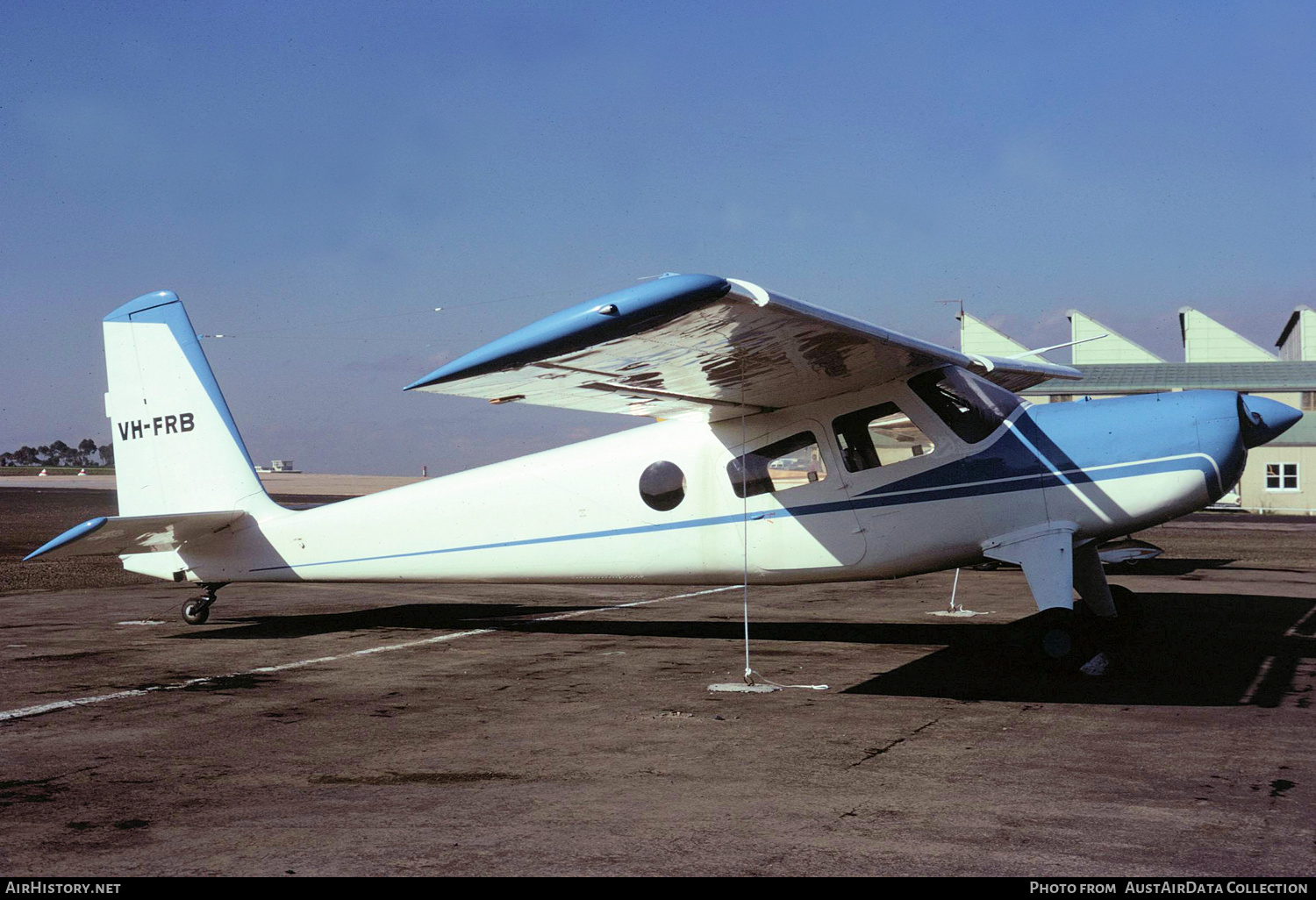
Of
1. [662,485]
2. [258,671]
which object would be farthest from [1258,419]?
[258,671]

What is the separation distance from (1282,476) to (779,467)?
141 feet

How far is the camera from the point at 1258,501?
42719 millimetres

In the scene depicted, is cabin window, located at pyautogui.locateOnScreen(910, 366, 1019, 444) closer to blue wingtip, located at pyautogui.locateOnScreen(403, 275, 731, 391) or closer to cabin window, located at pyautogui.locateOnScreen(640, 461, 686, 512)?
cabin window, located at pyautogui.locateOnScreen(640, 461, 686, 512)

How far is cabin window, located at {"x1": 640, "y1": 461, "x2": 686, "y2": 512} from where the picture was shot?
9.16m

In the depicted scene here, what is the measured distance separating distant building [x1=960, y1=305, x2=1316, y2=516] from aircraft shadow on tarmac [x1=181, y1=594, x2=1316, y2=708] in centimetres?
2937

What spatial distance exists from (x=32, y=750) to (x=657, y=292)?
165 inches

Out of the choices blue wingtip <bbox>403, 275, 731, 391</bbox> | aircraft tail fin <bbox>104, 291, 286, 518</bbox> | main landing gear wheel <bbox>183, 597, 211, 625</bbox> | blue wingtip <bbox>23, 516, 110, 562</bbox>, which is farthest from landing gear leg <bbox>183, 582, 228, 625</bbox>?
blue wingtip <bbox>403, 275, 731, 391</bbox>

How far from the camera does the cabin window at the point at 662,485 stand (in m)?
9.16

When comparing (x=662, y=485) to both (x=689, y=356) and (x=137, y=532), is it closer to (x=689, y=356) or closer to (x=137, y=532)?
(x=689, y=356)

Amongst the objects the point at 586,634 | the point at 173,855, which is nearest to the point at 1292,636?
the point at 586,634

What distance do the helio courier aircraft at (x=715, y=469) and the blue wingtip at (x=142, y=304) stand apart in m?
0.02

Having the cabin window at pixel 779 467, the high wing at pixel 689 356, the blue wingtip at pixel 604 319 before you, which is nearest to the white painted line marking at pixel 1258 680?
the high wing at pixel 689 356

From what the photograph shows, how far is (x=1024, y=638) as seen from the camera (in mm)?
7750

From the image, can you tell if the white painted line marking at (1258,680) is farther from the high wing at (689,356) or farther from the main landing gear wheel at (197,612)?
the main landing gear wheel at (197,612)
